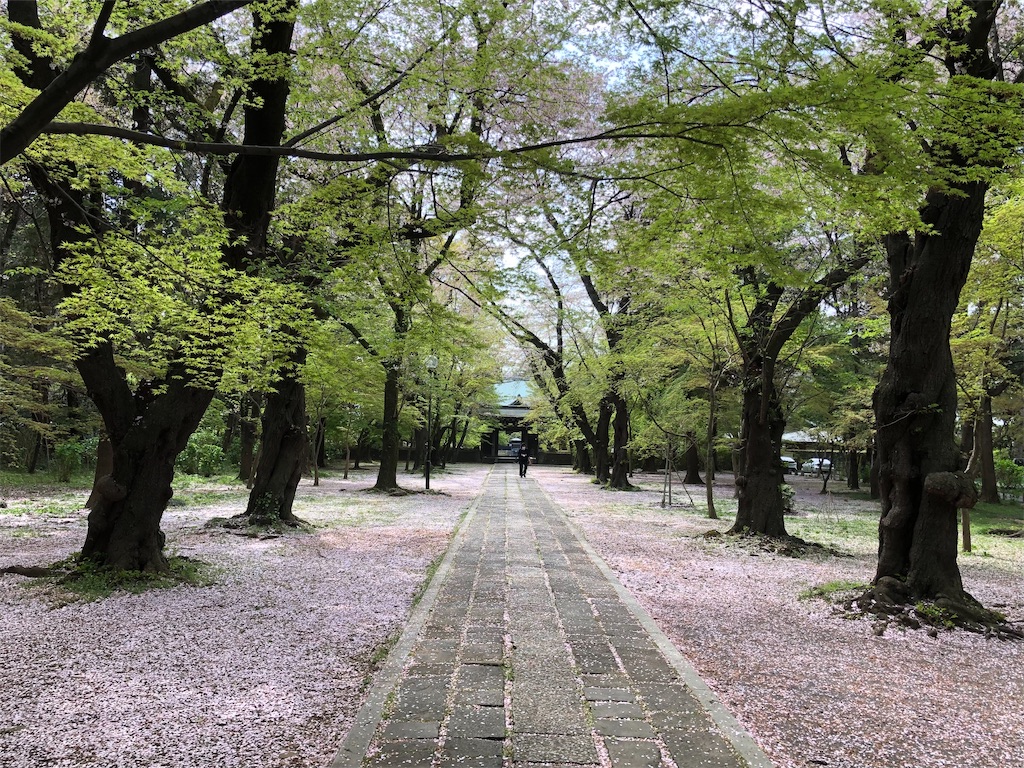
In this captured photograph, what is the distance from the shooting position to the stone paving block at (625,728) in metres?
2.75

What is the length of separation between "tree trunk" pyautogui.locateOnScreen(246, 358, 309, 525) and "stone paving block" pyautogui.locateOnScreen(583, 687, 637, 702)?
701cm

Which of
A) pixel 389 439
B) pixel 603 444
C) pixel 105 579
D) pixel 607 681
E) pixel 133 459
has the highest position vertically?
pixel 603 444

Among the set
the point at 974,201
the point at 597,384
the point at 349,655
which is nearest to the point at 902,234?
the point at 974,201

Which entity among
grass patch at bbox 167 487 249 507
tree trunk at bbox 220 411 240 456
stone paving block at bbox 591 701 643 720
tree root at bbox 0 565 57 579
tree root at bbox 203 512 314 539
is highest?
tree trunk at bbox 220 411 240 456

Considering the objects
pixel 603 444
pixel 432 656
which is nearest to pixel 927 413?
pixel 432 656

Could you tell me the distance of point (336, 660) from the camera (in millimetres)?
3674

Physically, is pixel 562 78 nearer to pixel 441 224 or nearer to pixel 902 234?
pixel 441 224

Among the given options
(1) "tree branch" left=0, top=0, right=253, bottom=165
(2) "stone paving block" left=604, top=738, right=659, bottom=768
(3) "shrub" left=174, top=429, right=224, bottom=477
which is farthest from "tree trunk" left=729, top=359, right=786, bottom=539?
(3) "shrub" left=174, top=429, right=224, bottom=477

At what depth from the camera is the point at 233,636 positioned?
13.4ft

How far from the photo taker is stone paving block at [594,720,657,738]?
2.75 meters

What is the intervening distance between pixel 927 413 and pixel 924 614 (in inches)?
66.4

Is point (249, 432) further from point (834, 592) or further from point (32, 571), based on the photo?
point (834, 592)

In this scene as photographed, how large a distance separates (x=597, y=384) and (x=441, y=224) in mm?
13080

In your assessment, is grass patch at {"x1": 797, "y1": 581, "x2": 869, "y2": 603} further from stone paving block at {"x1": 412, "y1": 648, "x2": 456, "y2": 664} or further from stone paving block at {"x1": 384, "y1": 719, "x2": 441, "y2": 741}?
stone paving block at {"x1": 384, "y1": 719, "x2": 441, "y2": 741}
